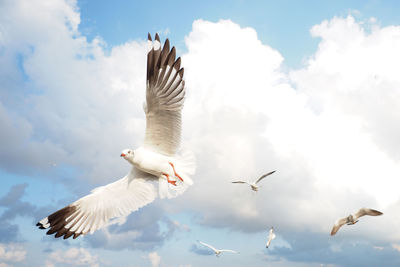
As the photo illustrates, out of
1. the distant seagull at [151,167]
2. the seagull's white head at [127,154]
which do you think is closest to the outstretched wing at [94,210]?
the distant seagull at [151,167]

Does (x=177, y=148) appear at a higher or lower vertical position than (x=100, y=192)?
higher

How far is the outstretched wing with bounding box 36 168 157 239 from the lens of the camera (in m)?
10.9

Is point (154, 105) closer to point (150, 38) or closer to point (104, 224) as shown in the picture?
point (150, 38)

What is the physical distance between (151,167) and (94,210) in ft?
6.91

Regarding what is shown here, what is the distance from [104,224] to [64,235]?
108cm

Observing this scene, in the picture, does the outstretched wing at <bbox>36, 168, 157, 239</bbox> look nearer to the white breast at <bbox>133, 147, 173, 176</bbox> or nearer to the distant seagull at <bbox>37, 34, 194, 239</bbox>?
the distant seagull at <bbox>37, 34, 194, 239</bbox>

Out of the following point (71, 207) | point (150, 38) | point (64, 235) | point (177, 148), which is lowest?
point (64, 235)

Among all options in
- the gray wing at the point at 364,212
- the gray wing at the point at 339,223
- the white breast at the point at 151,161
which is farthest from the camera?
the gray wing at the point at 339,223

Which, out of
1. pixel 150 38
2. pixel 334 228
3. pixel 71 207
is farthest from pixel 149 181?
pixel 334 228

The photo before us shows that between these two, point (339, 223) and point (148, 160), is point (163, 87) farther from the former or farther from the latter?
point (339, 223)

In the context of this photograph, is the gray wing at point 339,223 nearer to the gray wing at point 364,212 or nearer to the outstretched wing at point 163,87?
the gray wing at point 364,212

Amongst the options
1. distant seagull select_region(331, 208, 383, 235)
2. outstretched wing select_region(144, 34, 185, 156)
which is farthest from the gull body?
distant seagull select_region(331, 208, 383, 235)

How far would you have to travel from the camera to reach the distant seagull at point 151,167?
9.75 metres

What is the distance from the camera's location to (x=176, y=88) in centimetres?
973
